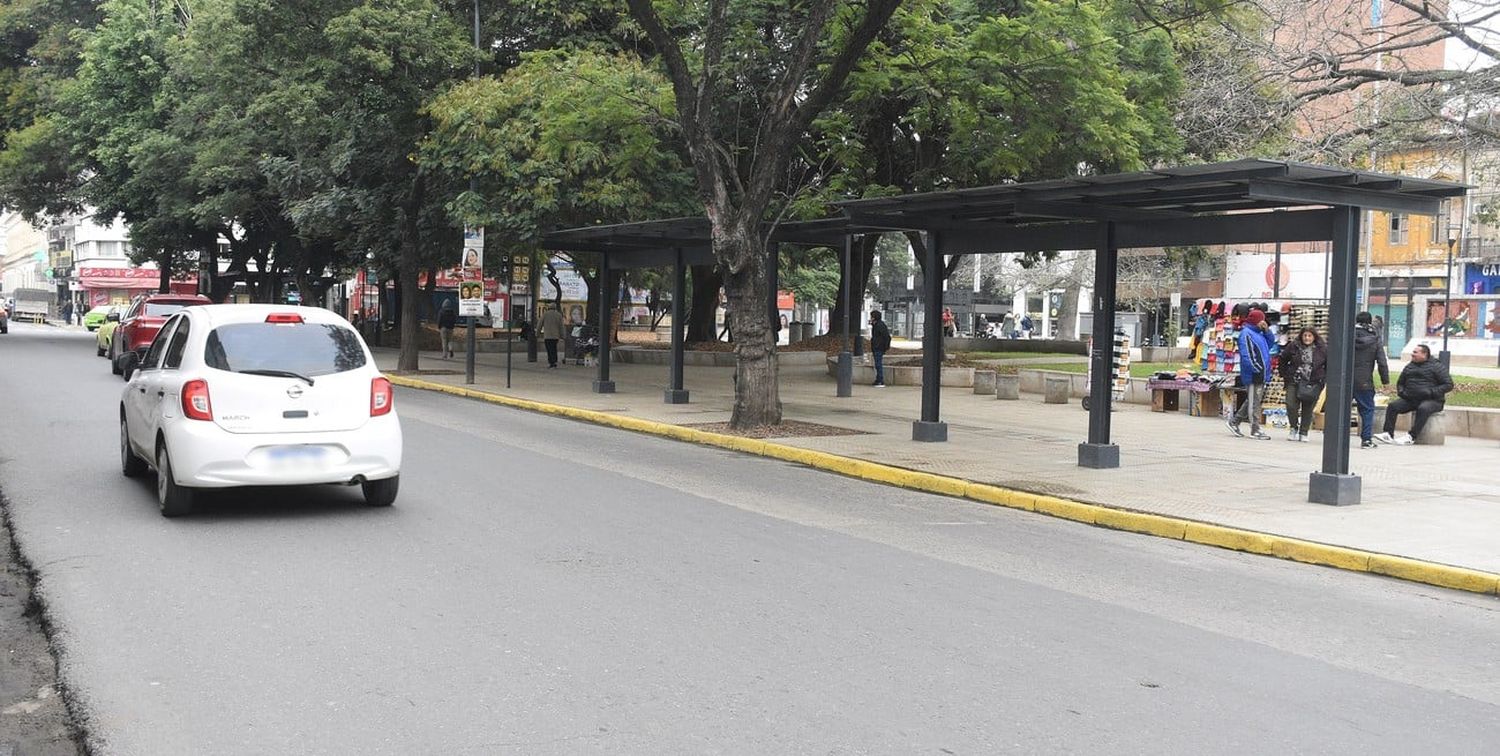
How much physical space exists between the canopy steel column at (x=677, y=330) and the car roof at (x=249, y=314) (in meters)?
11.4

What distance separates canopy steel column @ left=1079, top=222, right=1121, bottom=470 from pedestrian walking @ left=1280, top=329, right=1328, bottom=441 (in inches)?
158

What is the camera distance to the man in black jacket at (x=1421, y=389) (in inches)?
663

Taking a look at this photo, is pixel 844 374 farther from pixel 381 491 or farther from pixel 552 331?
pixel 381 491

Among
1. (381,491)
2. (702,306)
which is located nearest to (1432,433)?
(381,491)

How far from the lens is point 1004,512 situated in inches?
453

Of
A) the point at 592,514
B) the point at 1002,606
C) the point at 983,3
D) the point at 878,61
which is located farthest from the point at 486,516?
the point at 983,3

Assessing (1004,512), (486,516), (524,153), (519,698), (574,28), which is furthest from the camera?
(574,28)

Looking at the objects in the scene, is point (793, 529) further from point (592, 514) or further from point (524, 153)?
point (524, 153)

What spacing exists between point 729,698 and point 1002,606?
100 inches

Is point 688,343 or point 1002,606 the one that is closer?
point 1002,606

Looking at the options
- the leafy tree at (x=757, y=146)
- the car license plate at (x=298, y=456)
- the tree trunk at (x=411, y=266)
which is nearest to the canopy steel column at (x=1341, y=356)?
the leafy tree at (x=757, y=146)

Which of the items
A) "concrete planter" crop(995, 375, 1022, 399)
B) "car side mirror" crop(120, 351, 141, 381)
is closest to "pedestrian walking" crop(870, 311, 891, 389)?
"concrete planter" crop(995, 375, 1022, 399)

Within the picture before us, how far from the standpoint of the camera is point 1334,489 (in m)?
11.5

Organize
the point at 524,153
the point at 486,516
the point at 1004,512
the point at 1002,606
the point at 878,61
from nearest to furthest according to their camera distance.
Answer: the point at 1002,606 → the point at 486,516 → the point at 1004,512 → the point at 878,61 → the point at 524,153
